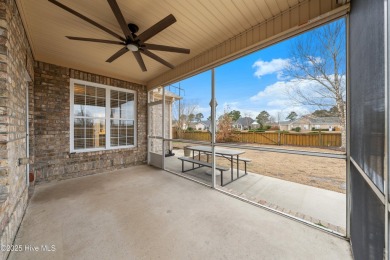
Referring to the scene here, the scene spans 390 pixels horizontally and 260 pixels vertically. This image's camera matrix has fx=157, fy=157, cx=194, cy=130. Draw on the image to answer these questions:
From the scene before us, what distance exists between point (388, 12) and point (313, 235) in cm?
242

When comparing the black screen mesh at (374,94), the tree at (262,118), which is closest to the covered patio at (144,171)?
the black screen mesh at (374,94)

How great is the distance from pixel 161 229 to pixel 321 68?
3.31 meters

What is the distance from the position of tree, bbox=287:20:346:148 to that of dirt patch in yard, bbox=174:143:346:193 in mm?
734

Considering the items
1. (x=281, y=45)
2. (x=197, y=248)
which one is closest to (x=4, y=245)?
(x=197, y=248)

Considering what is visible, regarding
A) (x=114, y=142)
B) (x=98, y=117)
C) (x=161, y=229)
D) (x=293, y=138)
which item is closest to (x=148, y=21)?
(x=293, y=138)

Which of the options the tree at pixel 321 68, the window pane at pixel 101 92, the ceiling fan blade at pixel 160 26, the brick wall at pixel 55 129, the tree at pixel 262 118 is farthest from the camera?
the window pane at pixel 101 92

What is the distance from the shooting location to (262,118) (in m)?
2.83

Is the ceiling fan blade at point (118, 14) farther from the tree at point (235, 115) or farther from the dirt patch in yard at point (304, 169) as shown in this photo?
the dirt patch in yard at point (304, 169)

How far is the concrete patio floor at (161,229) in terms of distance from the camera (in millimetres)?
1760

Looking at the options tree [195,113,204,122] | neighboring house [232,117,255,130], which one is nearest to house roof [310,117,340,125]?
neighboring house [232,117,255,130]

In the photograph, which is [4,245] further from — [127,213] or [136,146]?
[136,146]

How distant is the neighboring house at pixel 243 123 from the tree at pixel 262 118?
15 cm

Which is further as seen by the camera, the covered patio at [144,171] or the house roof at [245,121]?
the house roof at [245,121]

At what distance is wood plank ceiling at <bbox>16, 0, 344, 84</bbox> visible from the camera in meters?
2.23
